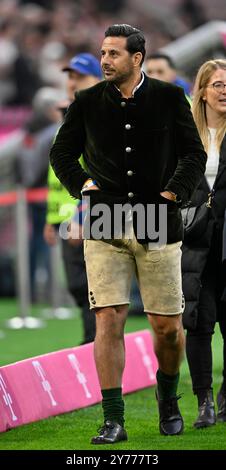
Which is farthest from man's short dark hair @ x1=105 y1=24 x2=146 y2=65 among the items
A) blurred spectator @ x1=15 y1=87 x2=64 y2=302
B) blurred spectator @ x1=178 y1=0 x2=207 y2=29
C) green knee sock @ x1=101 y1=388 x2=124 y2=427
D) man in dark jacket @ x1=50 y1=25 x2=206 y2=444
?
blurred spectator @ x1=178 y1=0 x2=207 y2=29

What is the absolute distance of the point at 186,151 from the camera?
20.5ft

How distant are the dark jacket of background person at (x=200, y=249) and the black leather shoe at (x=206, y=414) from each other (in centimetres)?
43

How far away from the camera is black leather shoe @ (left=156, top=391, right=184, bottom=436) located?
6488 mm

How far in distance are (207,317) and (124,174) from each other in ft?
3.82

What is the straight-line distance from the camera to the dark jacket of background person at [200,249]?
6.81m

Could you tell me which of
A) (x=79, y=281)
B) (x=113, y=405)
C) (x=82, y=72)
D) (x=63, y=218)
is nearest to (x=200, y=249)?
(x=113, y=405)

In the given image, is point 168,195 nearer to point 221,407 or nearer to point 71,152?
point 71,152

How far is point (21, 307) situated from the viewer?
44.0 feet

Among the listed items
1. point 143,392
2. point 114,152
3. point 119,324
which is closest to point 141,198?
point 114,152

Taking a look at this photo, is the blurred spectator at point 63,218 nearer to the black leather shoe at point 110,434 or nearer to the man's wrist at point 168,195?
the man's wrist at point 168,195

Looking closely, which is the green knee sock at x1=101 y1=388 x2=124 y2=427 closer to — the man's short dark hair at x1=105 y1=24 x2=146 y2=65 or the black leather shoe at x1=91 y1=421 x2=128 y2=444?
the black leather shoe at x1=91 y1=421 x2=128 y2=444

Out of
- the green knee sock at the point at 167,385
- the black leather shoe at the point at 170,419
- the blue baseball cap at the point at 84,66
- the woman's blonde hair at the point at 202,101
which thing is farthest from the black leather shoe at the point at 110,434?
the blue baseball cap at the point at 84,66

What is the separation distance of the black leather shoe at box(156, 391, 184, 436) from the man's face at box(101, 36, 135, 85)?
1.75 meters
